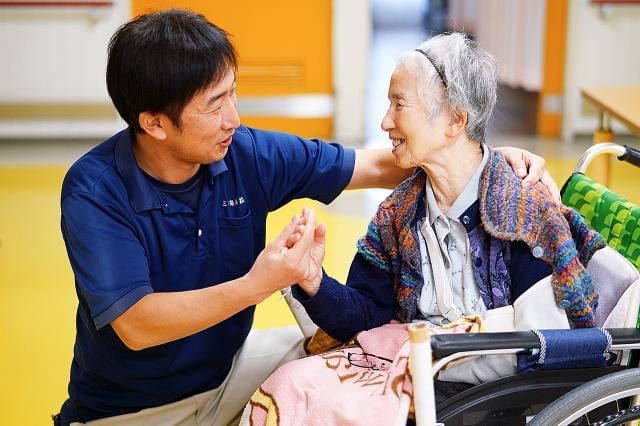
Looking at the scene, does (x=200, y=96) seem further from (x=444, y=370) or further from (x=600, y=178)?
(x=600, y=178)

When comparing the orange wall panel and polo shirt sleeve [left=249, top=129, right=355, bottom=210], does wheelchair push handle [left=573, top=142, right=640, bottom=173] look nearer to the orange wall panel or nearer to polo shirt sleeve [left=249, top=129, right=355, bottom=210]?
polo shirt sleeve [left=249, top=129, right=355, bottom=210]

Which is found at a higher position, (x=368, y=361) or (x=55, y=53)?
(x=55, y=53)

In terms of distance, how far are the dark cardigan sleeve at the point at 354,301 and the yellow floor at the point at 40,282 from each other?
4.42 feet

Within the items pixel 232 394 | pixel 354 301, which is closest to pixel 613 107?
pixel 354 301

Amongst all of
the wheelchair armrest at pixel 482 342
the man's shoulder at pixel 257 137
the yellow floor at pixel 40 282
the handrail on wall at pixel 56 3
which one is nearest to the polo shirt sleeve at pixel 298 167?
the man's shoulder at pixel 257 137

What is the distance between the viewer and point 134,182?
2006mm

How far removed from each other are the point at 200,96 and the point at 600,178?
6.84 feet

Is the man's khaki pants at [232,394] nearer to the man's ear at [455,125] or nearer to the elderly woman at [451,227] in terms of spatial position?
the elderly woman at [451,227]

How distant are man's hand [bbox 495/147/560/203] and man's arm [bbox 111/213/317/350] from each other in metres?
0.49

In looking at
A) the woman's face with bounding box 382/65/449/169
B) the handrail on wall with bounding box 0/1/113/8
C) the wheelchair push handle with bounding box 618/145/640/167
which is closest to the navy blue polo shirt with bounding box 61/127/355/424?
the woman's face with bounding box 382/65/449/169

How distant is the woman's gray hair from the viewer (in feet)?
6.38

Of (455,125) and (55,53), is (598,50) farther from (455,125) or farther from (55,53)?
(455,125)

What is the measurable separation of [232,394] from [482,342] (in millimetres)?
873

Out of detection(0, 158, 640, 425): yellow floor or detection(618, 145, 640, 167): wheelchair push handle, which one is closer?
detection(618, 145, 640, 167): wheelchair push handle
